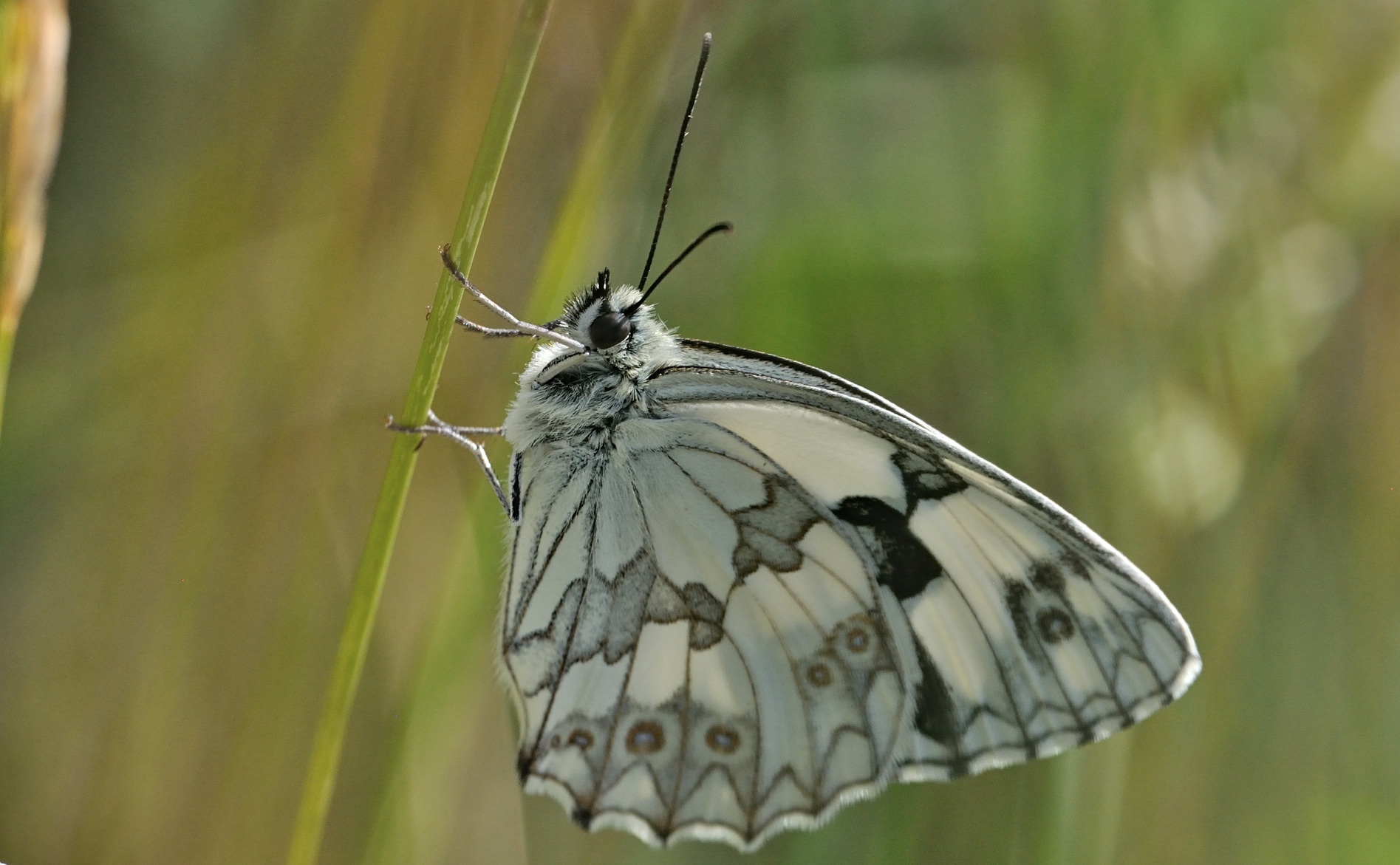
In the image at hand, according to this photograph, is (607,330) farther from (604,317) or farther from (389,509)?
(389,509)

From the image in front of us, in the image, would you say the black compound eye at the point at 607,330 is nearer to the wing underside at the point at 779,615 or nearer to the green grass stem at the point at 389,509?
the wing underside at the point at 779,615

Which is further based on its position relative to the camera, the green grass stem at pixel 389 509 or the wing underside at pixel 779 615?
the wing underside at pixel 779 615

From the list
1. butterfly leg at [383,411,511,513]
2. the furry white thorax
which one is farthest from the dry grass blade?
the furry white thorax

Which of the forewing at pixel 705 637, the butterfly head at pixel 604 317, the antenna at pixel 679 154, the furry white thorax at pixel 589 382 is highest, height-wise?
the antenna at pixel 679 154

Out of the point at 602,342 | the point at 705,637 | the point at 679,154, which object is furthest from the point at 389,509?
the point at 679,154

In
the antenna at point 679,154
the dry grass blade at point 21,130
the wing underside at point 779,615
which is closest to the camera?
the dry grass blade at point 21,130

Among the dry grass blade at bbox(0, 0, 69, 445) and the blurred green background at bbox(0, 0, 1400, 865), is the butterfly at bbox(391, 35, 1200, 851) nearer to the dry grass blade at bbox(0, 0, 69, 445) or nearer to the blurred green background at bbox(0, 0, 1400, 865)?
the blurred green background at bbox(0, 0, 1400, 865)

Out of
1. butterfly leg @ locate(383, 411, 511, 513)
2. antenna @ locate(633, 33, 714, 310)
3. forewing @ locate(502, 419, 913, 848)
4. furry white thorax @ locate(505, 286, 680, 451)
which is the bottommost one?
forewing @ locate(502, 419, 913, 848)

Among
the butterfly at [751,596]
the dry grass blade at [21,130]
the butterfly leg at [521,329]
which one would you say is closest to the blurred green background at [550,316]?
the butterfly leg at [521,329]
